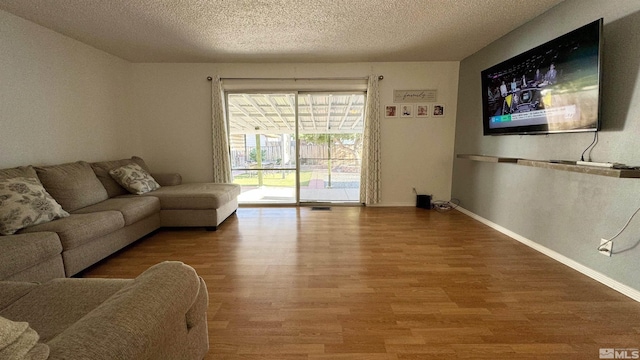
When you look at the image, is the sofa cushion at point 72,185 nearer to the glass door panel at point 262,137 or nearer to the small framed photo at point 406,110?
the glass door panel at point 262,137

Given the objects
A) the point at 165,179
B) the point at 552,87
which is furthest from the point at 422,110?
the point at 165,179

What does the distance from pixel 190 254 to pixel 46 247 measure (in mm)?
1048

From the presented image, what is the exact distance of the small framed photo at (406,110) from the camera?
4301mm

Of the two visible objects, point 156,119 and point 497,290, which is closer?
point 497,290

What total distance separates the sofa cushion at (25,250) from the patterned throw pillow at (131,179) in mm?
1379

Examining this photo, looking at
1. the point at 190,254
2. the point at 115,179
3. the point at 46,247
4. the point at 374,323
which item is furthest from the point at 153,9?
the point at 374,323

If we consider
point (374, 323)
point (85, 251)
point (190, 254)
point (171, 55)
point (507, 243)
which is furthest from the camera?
point (171, 55)

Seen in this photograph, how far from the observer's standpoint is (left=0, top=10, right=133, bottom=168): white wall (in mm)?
2504

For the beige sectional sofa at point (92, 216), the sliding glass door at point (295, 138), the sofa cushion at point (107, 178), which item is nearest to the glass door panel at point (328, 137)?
the sliding glass door at point (295, 138)

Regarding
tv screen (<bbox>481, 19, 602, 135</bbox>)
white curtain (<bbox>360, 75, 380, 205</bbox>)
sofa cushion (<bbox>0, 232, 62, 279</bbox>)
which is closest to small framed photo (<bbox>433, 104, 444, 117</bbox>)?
white curtain (<bbox>360, 75, 380, 205</bbox>)

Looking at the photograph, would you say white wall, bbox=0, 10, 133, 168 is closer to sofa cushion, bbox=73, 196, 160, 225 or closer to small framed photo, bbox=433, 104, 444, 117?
sofa cushion, bbox=73, 196, 160, 225

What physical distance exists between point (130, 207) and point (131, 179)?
2.53 feet

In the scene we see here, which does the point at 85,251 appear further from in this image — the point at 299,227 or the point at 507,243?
the point at 507,243

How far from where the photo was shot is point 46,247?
1.85 m
